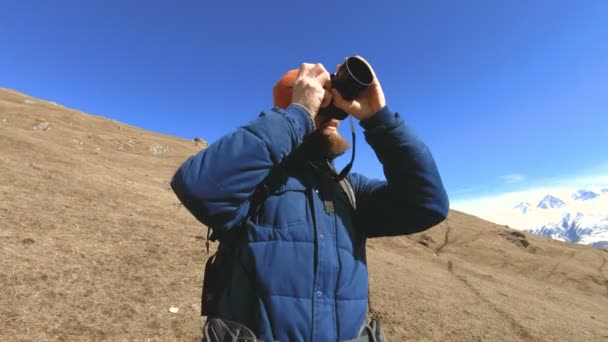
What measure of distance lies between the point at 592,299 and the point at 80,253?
20.5 metres

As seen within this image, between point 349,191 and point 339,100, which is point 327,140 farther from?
point 349,191

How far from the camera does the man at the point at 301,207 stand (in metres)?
2.01

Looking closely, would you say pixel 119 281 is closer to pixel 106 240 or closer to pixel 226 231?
pixel 106 240

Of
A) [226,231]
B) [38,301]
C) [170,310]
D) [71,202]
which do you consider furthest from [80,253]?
[226,231]

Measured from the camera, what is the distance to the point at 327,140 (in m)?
2.55

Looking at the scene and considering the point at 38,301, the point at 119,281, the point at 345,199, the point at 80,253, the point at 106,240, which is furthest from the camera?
the point at 106,240

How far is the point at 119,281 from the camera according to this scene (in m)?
7.98

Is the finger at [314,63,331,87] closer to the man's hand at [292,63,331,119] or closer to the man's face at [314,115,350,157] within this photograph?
the man's hand at [292,63,331,119]

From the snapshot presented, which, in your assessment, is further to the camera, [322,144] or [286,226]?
[322,144]

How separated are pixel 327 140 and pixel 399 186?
0.54 meters

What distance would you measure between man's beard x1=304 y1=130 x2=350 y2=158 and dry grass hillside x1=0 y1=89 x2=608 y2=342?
5.53 metres

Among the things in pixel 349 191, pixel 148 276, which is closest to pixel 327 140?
pixel 349 191

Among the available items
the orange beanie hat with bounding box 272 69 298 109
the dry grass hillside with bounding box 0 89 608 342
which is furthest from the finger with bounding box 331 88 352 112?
the dry grass hillside with bounding box 0 89 608 342

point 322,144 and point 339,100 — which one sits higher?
point 339,100
